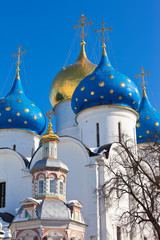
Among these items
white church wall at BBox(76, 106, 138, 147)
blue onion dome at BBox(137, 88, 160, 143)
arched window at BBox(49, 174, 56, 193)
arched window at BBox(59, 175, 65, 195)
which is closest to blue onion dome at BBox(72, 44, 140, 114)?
white church wall at BBox(76, 106, 138, 147)

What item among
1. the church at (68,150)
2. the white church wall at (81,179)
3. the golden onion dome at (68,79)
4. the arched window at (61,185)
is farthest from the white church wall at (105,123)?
the arched window at (61,185)

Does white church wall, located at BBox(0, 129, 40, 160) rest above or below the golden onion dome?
below

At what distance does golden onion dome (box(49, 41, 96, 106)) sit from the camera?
20828mm

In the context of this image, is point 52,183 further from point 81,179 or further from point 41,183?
point 81,179

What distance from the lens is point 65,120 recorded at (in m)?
20.4

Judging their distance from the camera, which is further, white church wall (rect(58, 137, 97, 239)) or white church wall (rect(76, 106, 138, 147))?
white church wall (rect(76, 106, 138, 147))

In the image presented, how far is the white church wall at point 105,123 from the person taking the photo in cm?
1697

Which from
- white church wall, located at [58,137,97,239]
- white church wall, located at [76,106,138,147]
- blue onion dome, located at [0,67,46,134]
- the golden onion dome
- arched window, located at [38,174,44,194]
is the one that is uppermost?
the golden onion dome

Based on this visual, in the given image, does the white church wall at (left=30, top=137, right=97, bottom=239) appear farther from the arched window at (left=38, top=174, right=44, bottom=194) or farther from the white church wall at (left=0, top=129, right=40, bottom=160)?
the white church wall at (left=0, top=129, right=40, bottom=160)

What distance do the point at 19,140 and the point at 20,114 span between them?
109cm

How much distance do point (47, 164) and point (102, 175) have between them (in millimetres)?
3203

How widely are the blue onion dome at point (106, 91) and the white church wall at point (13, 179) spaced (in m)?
3.20

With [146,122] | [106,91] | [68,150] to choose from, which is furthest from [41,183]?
[146,122]

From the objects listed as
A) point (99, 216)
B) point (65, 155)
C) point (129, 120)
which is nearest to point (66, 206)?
point (99, 216)
